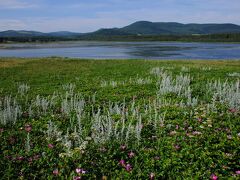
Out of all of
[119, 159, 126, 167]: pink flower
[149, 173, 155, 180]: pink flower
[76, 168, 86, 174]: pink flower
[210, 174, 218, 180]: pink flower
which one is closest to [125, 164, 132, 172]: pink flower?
[119, 159, 126, 167]: pink flower

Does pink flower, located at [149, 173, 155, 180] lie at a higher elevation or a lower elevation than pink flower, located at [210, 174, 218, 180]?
lower

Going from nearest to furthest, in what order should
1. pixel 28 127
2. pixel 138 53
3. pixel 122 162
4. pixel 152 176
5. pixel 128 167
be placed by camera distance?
pixel 152 176
pixel 128 167
pixel 122 162
pixel 28 127
pixel 138 53

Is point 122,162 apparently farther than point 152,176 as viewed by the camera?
Yes

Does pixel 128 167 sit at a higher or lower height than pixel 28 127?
→ lower

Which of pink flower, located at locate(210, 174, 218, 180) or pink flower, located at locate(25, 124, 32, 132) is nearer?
pink flower, located at locate(210, 174, 218, 180)

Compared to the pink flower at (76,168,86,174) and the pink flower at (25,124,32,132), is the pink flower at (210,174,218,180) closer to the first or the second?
the pink flower at (76,168,86,174)

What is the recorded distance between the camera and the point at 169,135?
9.80 meters

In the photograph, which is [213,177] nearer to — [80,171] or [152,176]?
[152,176]

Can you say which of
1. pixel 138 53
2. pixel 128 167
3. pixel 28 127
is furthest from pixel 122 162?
pixel 138 53

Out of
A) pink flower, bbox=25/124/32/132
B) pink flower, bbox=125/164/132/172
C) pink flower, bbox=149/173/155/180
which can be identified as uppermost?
pink flower, bbox=25/124/32/132

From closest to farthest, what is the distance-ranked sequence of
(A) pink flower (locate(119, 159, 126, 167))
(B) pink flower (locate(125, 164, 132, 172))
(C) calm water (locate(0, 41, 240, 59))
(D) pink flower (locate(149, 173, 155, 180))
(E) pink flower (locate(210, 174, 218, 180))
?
(E) pink flower (locate(210, 174, 218, 180)) < (D) pink flower (locate(149, 173, 155, 180)) < (B) pink flower (locate(125, 164, 132, 172)) < (A) pink flower (locate(119, 159, 126, 167)) < (C) calm water (locate(0, 41, 240, 59))

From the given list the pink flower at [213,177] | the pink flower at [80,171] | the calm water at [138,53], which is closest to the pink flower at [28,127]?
the pink flower at [80,171]

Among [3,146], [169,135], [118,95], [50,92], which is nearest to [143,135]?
[169,135]

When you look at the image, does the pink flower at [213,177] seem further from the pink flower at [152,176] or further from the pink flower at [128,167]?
the pink flower at [128,167]
